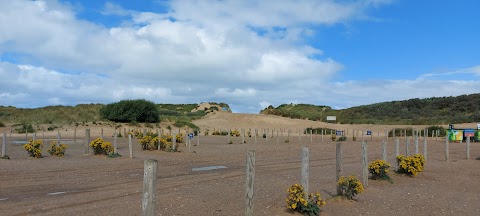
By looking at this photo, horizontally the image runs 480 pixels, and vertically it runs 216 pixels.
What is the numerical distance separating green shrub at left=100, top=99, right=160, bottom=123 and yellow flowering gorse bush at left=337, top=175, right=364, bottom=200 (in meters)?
40.1

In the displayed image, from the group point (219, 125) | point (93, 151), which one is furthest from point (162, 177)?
point (219, 125)

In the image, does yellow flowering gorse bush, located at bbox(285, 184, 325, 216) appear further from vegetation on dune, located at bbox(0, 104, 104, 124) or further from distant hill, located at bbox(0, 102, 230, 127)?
vegetation on dune, located at bbox(0, 104, 104, 124)

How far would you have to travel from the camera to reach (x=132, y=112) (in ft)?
164

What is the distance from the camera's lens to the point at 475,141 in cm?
3903

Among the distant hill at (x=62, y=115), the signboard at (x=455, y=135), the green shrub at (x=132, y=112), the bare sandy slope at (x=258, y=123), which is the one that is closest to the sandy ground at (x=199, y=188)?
the signboard at (x=455, y=135)

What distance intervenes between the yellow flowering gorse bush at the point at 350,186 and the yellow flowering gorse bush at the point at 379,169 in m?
3.77

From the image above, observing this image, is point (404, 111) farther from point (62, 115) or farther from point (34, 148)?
point (34, 148)

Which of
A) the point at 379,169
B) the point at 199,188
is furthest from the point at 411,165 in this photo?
the point at 199,188

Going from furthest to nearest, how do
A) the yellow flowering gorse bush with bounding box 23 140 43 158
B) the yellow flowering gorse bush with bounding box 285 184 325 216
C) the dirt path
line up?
the yellow flowering gorse bush with bounding box 23 140 43 158 < the dirt path < the yellow flowering gorse bush with bounding box 285 184 325 216

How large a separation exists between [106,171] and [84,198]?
5852 millimetres

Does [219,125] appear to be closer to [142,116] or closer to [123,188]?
[142,116]

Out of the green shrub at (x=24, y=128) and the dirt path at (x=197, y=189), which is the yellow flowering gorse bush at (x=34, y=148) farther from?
the green shrub at (x=24, y=128)

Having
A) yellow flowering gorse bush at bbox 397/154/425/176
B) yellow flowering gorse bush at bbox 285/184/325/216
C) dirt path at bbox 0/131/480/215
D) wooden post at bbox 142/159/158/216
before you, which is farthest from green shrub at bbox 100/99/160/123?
wooden post at bbox 142/159/158/216

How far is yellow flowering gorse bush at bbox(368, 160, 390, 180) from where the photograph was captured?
15.3 m
